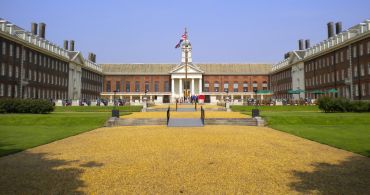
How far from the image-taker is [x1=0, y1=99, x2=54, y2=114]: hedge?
107 ft

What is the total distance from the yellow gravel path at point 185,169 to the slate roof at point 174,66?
7915 centimetres

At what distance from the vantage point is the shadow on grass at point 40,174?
6.56 meters

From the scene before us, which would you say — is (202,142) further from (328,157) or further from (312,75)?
(312,75)

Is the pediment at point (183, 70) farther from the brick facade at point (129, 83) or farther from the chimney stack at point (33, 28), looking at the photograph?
the chimney stack at point (33, 28)

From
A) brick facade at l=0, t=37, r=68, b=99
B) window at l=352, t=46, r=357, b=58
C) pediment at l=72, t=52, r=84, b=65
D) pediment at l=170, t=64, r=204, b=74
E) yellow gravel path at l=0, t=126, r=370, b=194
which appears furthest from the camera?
pediment at l=170, t=64, r=204, b=74

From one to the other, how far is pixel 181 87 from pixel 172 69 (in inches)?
225

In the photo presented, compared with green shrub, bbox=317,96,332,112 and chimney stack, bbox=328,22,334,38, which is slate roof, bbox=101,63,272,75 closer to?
chimney stack, bbox=328,22,334,38

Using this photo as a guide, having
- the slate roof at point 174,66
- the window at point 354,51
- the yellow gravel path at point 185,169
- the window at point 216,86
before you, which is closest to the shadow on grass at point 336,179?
the yellow gravel path at point 185,169

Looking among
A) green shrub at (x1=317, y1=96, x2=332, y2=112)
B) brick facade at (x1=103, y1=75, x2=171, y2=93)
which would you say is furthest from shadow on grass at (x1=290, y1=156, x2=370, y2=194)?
brick facade at (x1=103, y1=75, x2=171, y2=93)

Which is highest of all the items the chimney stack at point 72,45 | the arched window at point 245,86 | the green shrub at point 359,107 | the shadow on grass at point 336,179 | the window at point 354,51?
the chimney stack at point 72,45

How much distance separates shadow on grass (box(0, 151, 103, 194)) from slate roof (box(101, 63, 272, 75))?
81.3m

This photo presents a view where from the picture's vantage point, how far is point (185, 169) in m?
8.47

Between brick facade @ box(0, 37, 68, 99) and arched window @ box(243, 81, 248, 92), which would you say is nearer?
brick facade @ box(0, 37, 68, 99)

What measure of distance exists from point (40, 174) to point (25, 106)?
27.8m
